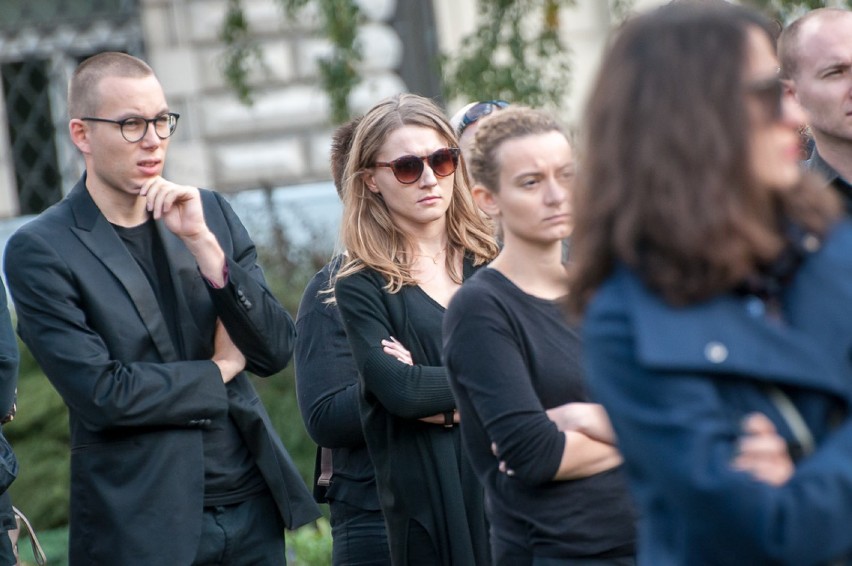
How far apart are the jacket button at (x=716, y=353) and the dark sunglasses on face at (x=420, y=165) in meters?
2.30

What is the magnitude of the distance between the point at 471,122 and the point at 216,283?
3.87ft

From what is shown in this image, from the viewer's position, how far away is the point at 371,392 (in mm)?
4008

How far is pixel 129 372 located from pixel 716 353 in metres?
2.40

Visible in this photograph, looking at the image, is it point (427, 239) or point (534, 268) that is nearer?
point (534, 268)

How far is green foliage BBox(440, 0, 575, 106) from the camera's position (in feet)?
28.0

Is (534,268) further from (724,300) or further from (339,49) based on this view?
(339,49)

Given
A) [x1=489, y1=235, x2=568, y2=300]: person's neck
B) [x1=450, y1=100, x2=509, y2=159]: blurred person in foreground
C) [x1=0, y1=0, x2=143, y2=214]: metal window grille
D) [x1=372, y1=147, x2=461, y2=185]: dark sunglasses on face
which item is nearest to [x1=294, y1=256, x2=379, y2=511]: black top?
[x1=372, y1=147, x2=461, y2=185]: dark sunglasses on face

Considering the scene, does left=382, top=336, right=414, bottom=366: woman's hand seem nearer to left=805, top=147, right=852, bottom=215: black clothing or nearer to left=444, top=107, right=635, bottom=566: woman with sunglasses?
left=444, top=107, right=635, bottom=566: woman with sunglasses

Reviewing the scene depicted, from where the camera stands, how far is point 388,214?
429 cm

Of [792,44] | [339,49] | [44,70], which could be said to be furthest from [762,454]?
[44,70]

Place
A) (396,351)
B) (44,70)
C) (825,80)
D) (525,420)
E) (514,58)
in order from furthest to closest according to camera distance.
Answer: (44,70)
(514,58)
(825,80)
(396,351)
(525,420)

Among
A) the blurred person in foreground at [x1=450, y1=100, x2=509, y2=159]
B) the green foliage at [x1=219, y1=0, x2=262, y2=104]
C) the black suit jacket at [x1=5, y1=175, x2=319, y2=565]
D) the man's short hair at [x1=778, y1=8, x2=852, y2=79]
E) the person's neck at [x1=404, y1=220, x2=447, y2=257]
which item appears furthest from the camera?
the green foliage at [x1=219, y1=0, x2=262, y2=104]

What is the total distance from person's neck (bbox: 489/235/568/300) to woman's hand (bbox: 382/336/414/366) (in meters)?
0.73

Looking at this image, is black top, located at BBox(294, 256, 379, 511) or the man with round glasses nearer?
the man with round glasses
